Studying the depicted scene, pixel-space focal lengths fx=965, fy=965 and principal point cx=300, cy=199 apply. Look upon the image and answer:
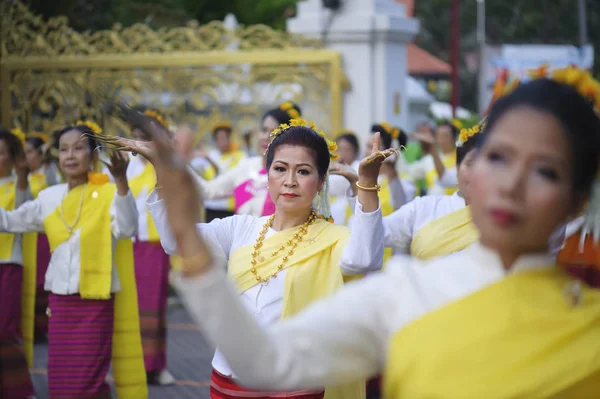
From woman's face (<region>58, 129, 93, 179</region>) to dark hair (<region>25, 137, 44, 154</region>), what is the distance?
3688 millimetres

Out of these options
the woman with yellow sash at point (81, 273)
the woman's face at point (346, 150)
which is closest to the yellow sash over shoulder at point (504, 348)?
the woman with yellow sash at point (81, 273)

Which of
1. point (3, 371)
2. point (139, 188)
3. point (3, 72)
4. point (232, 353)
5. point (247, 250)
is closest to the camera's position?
point (232, 353)

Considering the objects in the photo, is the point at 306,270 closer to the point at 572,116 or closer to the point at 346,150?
the point at 572,116

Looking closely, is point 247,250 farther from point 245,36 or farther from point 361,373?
point 245,36

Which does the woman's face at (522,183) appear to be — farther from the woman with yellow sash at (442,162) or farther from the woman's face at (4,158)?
the woman with yellow sash at (442,162)

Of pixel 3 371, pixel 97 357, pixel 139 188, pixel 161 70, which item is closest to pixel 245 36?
pixel 161 70

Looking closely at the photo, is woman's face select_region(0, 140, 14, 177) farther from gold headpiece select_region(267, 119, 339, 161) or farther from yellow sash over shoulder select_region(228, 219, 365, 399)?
→ yellow sash over shoulder select_region(228, 219, 365, 399)

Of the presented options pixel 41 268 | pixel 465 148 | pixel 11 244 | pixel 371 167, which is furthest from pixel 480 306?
pixel 41 268

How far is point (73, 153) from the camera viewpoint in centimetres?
602

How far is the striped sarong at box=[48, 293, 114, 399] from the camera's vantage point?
6.02 meters

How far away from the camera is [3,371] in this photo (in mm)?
4770

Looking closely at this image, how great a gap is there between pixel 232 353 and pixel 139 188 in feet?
19.8

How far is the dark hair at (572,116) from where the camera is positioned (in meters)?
2.04

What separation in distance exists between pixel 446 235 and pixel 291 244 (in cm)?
99
